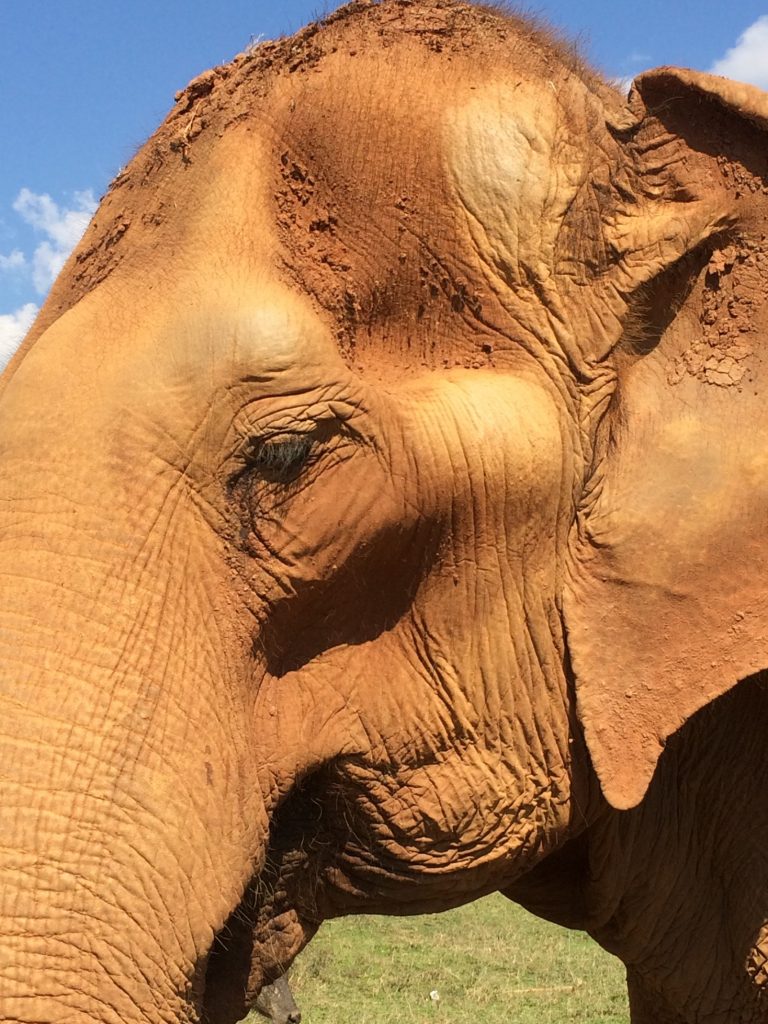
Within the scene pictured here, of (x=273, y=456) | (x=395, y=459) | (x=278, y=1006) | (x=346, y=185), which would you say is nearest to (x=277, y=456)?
(x=273, y=456)

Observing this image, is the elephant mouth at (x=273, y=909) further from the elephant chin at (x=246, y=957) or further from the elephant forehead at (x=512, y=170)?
the elephant forehead at (x=512, y=170)

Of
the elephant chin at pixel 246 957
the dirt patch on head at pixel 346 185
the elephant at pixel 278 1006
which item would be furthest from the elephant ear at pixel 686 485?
the elephant at pixel 278 1006

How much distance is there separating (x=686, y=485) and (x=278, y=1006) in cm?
510

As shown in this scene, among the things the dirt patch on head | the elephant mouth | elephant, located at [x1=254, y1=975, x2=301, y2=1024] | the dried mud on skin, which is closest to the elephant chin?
the elephant mouth

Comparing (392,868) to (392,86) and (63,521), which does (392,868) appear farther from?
(392,86)

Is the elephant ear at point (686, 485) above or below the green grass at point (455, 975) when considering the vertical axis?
above

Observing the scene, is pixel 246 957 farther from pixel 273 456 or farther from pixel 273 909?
pixel 273 456

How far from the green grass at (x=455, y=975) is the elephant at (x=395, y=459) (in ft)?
15.5

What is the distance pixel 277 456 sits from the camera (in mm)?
2062

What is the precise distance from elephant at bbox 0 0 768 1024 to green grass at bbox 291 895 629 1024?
15.5ft

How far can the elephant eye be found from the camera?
6.75ft

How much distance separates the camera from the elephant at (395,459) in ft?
6.53

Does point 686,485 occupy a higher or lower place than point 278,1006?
higher

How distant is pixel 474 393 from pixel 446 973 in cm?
613
